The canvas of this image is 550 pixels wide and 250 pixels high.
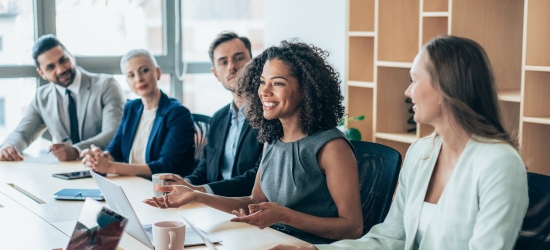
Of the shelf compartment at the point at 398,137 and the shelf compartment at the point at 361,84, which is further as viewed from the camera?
the shelf compartment at the point at 361,84

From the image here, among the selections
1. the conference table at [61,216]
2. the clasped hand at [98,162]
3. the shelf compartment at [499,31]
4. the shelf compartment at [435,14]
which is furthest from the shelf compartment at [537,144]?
the clasped hand at [98,162]

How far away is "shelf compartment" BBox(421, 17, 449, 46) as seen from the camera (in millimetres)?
3613

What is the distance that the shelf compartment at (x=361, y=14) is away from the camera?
409cm

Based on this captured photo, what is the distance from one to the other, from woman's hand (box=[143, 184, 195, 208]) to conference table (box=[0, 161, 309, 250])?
56 millimetres

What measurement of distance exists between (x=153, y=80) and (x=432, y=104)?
190 cm

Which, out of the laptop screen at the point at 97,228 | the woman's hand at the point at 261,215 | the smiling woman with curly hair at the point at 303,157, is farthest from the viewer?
the smiling woman with curly hair at the point at 303,157

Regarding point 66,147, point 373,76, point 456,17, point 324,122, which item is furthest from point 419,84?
point 373,76

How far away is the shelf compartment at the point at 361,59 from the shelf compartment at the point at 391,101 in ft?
0.81

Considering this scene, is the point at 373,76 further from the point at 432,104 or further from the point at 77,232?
the point at 77,232

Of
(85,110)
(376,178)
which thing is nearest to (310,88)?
(376,178)

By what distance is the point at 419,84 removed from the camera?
1.59m

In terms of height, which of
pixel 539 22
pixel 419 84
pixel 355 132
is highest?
pixel 539 22

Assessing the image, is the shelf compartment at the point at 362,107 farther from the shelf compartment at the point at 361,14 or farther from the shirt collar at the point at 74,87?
the shirt collar at the point at 74,87

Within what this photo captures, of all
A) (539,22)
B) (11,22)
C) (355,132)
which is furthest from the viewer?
(11,22)
